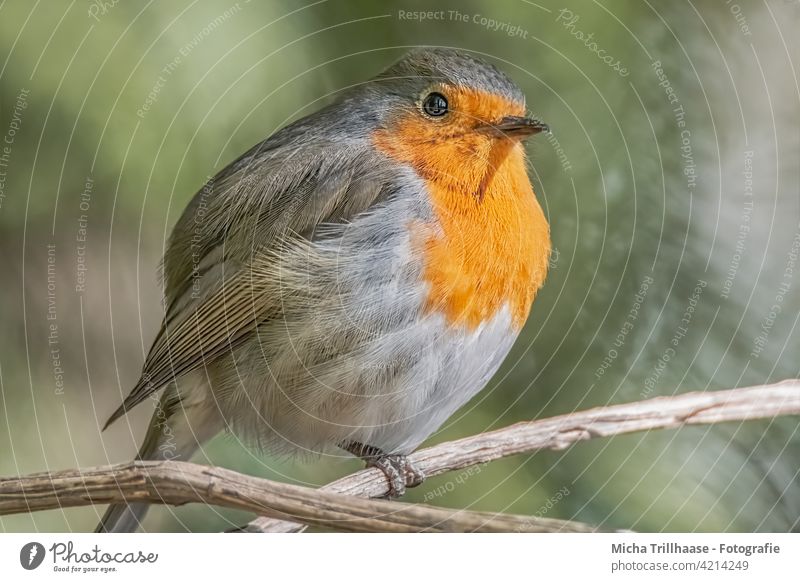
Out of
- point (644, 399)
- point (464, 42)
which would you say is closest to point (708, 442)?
point (644, 399)

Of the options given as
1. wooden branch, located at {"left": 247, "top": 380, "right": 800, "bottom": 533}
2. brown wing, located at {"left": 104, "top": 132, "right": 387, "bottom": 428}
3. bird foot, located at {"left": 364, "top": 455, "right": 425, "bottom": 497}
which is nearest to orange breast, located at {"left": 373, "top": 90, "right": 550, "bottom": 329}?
brown wing, located at {"left": 104, "top": 132, "right": 387, "bottom": 428}

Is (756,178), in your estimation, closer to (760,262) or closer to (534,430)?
(760,262)

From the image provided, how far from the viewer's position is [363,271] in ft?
6.60

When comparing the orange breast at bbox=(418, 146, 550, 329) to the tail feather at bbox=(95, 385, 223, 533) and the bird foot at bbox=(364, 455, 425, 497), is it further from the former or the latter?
the tail feather at bbox=(95, 385, 223, 533)

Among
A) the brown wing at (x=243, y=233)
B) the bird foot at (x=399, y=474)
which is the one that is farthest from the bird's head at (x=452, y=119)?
the bird foot at (x=399, y=474)

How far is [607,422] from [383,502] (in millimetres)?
516

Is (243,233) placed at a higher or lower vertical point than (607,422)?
higher

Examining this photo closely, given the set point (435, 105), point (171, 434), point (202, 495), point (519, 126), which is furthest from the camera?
point (171, 434)

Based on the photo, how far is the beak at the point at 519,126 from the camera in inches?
75.4

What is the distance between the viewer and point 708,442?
83.0 inches

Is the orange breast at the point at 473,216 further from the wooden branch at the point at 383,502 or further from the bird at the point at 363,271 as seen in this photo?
the wooden branch at the point at 383,502

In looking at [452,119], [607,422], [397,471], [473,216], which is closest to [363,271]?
[473,216]

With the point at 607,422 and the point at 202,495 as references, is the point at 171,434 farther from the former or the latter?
the point at 607,422

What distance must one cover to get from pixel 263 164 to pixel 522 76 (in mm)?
610
